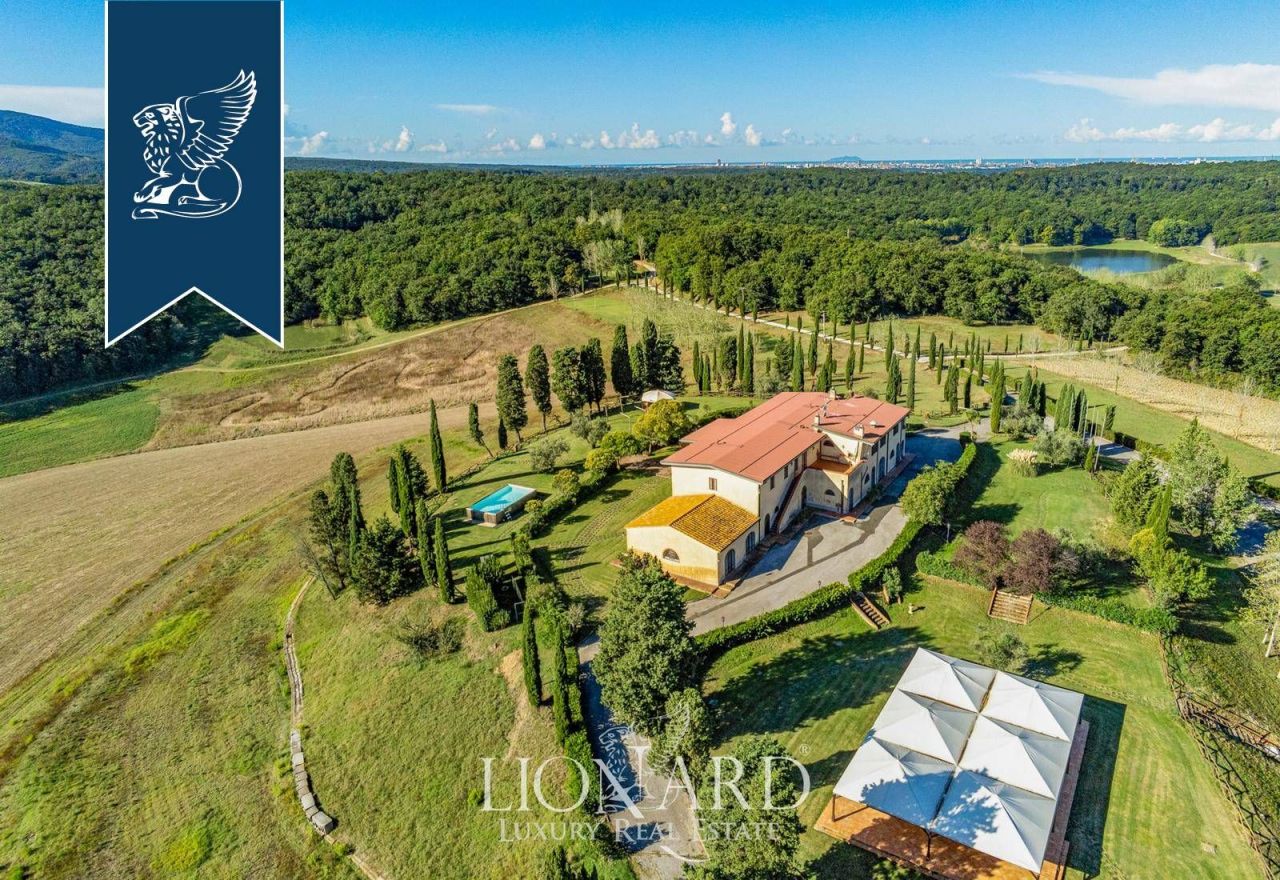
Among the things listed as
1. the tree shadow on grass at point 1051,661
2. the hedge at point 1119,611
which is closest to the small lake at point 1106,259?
the hedge at point 1119,611

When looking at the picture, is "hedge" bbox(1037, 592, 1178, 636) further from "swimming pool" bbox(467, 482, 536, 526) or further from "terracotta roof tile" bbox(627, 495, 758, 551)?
"swimming pool" bbox(467, 482, 536, 526)

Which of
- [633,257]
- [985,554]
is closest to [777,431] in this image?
[985,554]

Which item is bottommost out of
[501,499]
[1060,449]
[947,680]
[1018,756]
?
[1018,756]

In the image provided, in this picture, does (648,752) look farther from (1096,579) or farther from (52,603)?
(52,603)

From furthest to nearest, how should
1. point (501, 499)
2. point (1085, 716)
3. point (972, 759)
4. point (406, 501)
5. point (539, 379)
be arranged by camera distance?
point (539, 379)
point (501, 499)
point (406, 501)
point (1085, 716)
point (972, 759)

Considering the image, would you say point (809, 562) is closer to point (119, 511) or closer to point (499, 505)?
point (499, 505)

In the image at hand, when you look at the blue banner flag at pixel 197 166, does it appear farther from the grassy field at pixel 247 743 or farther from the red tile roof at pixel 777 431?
the red tile roof at pixel 777 431
